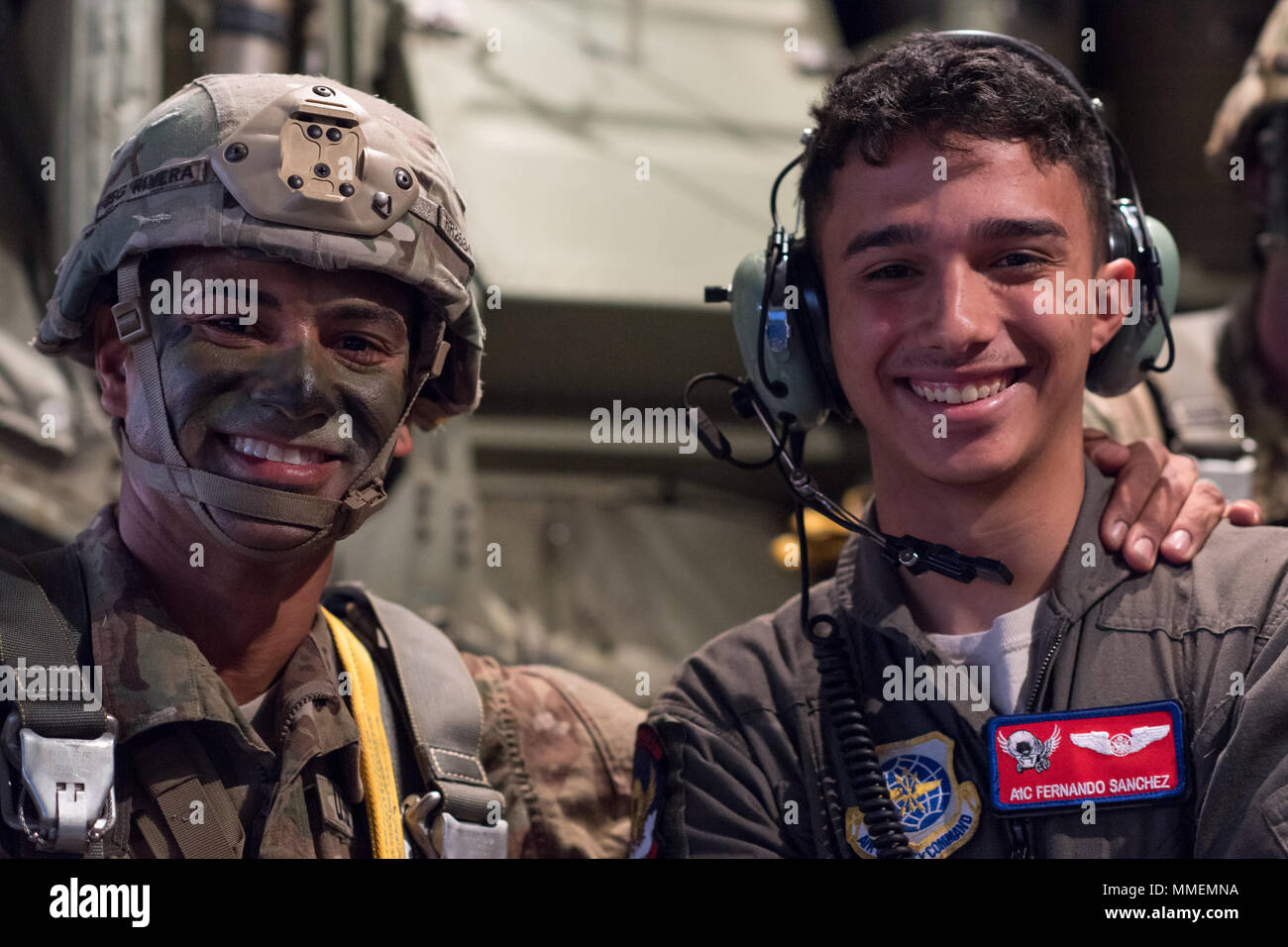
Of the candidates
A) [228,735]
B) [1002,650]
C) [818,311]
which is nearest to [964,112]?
[818,311]

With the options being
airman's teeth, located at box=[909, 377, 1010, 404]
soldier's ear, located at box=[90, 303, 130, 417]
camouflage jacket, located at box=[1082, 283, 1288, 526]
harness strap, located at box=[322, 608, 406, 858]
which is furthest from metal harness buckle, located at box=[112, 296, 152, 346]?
camouflage jacket, located at box=[1082, 283, 1288, 526]

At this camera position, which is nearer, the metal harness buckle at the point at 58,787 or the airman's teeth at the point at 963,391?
the metal harness buckle at the point at 58,787

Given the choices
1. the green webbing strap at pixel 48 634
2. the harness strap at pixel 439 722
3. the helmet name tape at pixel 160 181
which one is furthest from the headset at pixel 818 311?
the green webbing strap at pixel 48 634

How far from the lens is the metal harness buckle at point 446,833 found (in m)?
2.13

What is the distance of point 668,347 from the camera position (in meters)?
5.81

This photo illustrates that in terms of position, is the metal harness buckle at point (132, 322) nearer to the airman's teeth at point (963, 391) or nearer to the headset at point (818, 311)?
the headset at point (818, 311)

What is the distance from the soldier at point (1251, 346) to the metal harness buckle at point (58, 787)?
8.14 ft

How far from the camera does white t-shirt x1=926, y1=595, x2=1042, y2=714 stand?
6.86 feet

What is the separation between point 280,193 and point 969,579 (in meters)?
1.12

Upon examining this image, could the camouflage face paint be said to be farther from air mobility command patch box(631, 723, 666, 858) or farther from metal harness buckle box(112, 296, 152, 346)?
air mobility command patch box(631, 723, 666, 858)

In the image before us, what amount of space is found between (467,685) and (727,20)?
14.9ft

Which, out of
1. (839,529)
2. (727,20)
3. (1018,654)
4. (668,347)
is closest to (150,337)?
(1018,654)
